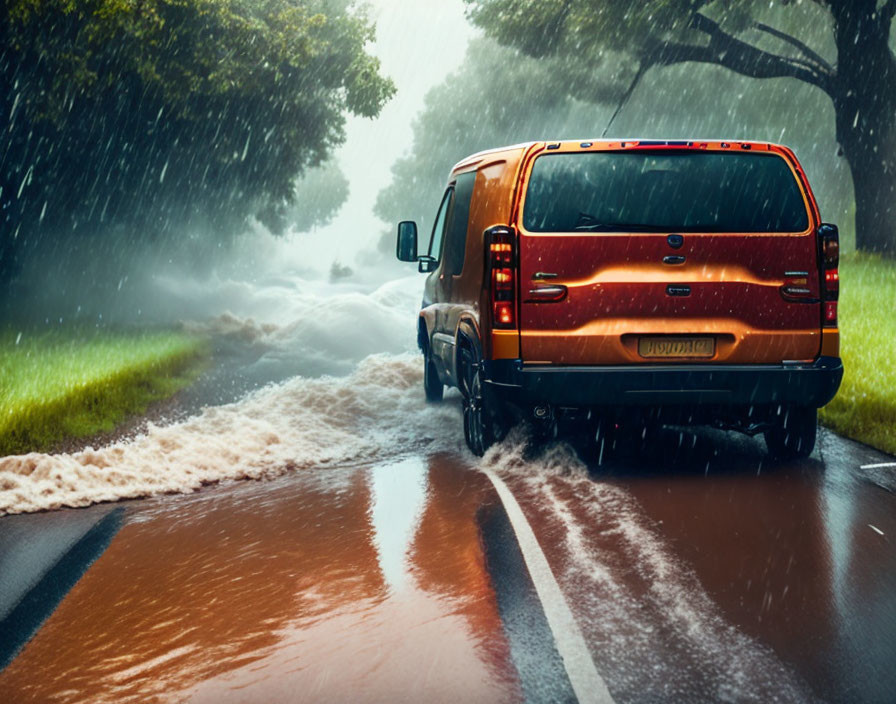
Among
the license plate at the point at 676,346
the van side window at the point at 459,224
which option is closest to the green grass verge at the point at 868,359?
the license plate at the point at 676,346

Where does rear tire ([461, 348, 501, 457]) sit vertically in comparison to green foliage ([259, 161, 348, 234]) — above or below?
below

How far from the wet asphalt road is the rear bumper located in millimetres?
570

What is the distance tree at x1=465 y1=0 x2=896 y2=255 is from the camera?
Result: 21.7 metres

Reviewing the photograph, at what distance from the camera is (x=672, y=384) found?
6.74 m

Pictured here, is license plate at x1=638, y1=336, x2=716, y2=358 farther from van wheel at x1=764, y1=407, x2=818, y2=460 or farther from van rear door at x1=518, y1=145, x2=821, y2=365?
van wheel at x1=764, y1=407, x2=818, y2=460

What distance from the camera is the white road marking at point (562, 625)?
12.0ft

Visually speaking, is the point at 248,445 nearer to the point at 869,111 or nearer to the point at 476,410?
the point at 476,410

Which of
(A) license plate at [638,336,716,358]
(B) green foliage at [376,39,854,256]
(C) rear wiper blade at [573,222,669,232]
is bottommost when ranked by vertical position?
(A) license plate at [638,336,716,358]

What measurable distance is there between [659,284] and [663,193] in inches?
25.4

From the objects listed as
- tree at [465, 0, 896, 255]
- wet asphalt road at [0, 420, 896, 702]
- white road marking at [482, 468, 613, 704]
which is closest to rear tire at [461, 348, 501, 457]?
wet asphalt road at [0, 420, 896, 702]

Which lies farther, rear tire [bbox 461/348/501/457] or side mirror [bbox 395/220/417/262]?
side mirror [bbox 395/220/417/262]

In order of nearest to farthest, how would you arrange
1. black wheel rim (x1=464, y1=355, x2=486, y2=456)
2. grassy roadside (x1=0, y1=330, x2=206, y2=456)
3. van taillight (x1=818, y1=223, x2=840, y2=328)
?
1. van taillight (x1=818, y1=223, x2=840, y2=328)
2. black wheel rim (x1=464, y1=355, x2=486, y2=456)
3. grassy roadside (x1=0, y1=330, x2=206, y2=456)

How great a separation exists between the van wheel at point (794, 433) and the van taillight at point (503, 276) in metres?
2.11

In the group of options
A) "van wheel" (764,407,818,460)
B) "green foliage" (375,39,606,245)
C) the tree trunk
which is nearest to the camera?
"van wheel" (764,407,818,460)
